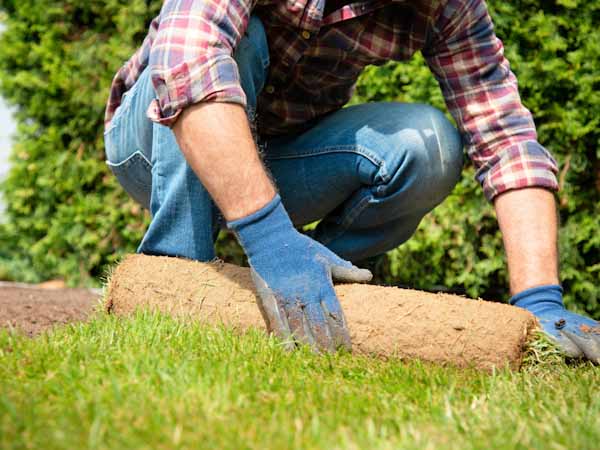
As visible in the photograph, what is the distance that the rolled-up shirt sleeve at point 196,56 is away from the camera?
206 centimetres

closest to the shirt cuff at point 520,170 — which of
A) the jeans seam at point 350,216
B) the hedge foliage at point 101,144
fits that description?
the jeans seam at point 350,216

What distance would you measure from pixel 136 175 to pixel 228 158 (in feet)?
3.32

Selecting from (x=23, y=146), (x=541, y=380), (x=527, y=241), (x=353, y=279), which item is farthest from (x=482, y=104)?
(x=23, y=146)

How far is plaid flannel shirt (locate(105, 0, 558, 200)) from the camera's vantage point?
8.18 ft

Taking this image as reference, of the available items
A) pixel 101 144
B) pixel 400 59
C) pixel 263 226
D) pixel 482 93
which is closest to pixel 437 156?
pixel 482 93

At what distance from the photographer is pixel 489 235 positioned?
3920 millimetres

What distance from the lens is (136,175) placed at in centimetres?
292

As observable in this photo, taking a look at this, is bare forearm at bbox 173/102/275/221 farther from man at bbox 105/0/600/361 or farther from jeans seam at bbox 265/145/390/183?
jeans seam at bbox 265/145/390/183

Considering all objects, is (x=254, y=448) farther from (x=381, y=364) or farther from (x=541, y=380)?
(x=541, y=380)

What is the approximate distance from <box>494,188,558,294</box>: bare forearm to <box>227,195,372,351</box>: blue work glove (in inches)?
29.2

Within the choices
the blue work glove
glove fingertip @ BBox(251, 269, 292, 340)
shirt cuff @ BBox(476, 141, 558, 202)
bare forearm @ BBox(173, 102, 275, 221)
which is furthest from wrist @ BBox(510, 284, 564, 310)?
bare forearm @ BBox(173, 102, 275, 221)

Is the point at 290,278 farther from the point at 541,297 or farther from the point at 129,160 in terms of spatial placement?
the point at 129,160

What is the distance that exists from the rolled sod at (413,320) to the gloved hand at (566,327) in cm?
8

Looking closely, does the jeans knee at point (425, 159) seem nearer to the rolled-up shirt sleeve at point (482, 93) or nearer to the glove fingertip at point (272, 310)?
the rolled-up shirt sleeve at point (482, 93)
